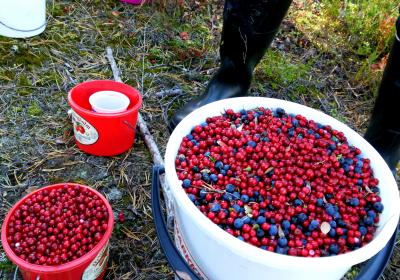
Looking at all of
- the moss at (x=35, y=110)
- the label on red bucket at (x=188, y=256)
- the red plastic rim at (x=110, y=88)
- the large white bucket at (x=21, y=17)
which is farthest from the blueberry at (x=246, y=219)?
the large white bucket at (x=21, y=17)

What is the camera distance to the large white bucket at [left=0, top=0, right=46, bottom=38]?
6.81 feet

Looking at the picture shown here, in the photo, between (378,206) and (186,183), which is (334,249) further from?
(186,183)

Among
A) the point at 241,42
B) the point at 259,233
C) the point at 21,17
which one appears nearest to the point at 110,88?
the point at 241,42

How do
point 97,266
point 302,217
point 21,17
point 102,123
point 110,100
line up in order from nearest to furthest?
point 302,217
point 97,266
point 102,123
point 110,100
point 21,17

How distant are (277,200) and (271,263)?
0.18 meters

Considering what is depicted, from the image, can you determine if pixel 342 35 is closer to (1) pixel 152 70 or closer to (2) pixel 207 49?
(2) pixel 207 49

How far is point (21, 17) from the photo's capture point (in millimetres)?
2100

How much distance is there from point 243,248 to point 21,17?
168cm

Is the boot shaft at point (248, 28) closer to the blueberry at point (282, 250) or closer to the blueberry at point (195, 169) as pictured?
the blueberry at point (195, 169)

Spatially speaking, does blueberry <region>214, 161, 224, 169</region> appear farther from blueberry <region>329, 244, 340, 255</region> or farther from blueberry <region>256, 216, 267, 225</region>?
blueberry <region>329, 244, 340, 255</region>

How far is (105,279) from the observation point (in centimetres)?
136

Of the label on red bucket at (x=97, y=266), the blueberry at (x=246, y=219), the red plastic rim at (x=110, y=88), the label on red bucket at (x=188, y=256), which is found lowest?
the label on red bucket at (x=97, y=266)

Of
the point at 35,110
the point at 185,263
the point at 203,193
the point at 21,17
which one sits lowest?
the point at 35,110

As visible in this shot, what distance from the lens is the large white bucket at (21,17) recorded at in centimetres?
207
